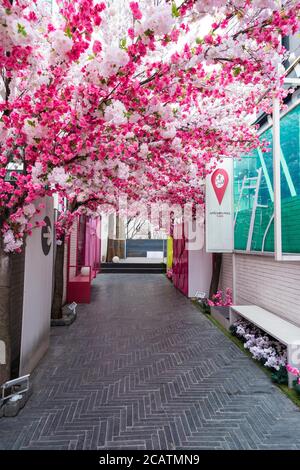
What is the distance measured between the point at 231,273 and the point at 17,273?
271 inches

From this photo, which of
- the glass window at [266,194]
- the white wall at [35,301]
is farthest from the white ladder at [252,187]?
the white wall at [35,301]

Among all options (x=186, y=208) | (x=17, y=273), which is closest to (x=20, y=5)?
(x=17, y=273)

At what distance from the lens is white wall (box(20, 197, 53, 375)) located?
4805 mm

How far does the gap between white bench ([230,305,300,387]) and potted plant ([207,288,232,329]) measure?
53 centimetres

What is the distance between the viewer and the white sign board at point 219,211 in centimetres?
828

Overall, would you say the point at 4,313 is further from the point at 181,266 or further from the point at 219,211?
the point at 181,266

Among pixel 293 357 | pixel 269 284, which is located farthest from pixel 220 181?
pixel 293 357

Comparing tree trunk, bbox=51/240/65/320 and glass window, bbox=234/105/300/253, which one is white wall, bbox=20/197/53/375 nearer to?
tree trunk, bbox=51/240/65/320

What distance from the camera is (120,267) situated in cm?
2180

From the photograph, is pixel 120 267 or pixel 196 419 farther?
pixel 120 267

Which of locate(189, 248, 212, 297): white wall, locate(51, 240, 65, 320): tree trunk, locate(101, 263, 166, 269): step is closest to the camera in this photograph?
locate(51, 240, 65, 320): tree trunk

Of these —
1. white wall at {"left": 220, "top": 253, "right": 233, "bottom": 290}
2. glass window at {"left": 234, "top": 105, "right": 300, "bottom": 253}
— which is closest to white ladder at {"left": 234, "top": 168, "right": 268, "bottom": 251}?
glass window at {"left": 234, "top": 105, "right": 300, "bottom": 253}

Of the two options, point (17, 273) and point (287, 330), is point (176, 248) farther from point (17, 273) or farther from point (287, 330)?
point (17, 273)

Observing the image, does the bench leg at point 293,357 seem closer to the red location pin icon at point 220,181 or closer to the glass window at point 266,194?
the glass window at point 266,194
